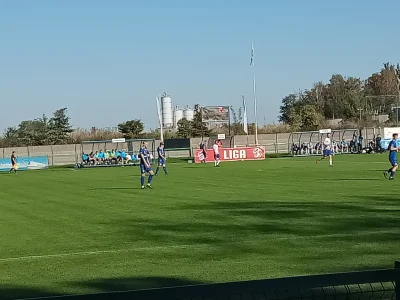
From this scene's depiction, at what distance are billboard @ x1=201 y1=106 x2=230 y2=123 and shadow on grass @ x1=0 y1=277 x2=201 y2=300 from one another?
76.4 meters

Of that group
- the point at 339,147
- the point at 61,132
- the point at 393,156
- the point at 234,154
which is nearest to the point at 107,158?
the point at 234,154

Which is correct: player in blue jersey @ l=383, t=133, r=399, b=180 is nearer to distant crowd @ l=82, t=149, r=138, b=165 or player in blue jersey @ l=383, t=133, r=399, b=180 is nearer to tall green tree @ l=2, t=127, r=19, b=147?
distant crowd @ l=82, t=149, r=138, b=165

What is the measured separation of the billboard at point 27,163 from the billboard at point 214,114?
22391mm

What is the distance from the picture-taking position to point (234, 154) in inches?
2569

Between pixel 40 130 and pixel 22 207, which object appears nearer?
pixel 22 207

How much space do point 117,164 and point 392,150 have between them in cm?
4343

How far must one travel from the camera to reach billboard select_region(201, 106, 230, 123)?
286 ft

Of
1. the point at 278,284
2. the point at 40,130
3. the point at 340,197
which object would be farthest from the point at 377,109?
the point at 278,284

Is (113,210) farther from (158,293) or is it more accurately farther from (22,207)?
(158,293)

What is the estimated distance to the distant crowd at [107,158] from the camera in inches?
2785

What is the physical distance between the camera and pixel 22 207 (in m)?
24.5

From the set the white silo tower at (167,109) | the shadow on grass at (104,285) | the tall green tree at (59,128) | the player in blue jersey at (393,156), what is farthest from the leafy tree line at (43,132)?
the shadow on grass at (104,285)

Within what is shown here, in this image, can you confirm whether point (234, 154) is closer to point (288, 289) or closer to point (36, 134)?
point (36, 134)

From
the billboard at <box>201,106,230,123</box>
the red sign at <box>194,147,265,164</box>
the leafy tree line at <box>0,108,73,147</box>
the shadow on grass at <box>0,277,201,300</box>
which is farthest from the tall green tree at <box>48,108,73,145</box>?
the shadow on grass at <box>0,277,201,300</box>
